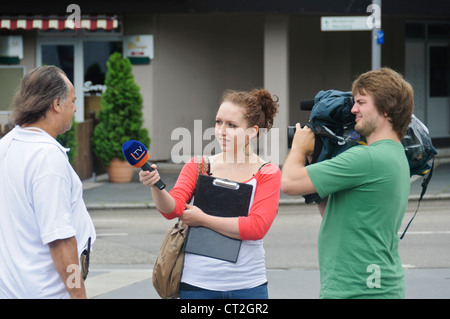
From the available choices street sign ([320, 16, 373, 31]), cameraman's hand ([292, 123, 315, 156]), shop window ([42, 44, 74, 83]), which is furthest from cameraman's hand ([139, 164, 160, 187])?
shop window ([42, 44, 74, 83])

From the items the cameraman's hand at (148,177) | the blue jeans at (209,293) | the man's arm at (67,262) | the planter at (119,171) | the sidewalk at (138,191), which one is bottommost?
the sidewalk at (138,191)

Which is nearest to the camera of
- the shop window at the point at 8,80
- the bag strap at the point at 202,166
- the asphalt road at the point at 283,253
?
the bag strap at the point at 202,166

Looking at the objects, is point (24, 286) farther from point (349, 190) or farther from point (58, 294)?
point (349, 190)

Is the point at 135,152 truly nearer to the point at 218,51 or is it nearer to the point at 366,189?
the point at 366,189

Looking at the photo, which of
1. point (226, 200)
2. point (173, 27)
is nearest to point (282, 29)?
point (173, 27)

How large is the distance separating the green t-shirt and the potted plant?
514 inches

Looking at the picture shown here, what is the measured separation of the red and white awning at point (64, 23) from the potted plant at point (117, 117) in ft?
5.05

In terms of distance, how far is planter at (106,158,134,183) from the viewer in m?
16.2

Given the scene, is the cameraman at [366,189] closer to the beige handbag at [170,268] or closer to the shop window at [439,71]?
the beige handbag at [170,268]

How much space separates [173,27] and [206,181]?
1576 cm

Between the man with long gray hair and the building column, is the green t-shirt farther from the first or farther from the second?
the building column

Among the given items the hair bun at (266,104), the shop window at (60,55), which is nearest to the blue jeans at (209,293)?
the hair bun at (266,104)

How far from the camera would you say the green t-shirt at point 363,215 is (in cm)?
310
